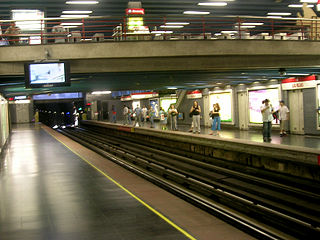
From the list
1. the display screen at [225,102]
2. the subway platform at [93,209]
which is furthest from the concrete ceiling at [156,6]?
the subway platform at [93,209]

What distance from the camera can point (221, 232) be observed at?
21.3 ft

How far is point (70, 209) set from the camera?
293 inches

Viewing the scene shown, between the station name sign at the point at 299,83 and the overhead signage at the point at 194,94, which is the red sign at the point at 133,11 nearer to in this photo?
the station name sign at the point at 299,83

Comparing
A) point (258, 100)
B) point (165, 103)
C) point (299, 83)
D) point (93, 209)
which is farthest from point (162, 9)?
point (93, 209)

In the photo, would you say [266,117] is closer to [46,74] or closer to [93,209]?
[46,74]

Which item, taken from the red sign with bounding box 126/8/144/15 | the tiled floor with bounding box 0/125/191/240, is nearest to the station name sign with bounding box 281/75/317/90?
the red sign with bounding box 126/8/144/15

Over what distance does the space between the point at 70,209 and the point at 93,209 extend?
17.3 inches

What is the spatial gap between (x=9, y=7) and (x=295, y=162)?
55.2 ft

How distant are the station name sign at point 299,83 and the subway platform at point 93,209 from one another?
36.6 feet

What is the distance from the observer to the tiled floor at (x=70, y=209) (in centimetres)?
606

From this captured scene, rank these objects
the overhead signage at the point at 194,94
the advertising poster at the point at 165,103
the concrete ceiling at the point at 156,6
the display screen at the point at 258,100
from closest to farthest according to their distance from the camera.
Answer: the concrete ceiling at the point at 156,6 → the display screen at the point at 258,100 → the overhead signage at the point at 194,94 → the advertising poster at the point at 165,103

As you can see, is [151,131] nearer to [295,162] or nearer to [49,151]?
[49,151]

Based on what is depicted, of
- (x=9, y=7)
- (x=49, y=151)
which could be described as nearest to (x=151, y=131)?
(x=49, y=151)

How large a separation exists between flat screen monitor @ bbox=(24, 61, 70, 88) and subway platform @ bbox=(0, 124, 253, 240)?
3134 millimetres
